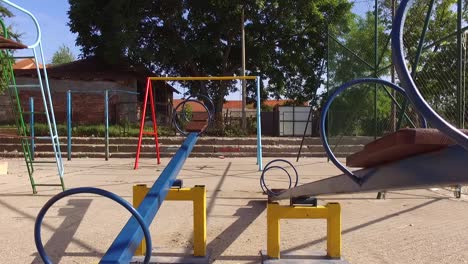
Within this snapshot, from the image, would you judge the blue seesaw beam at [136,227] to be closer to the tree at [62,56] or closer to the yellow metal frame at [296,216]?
the yellow metal frame at [296,216]

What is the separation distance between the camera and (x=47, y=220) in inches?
208

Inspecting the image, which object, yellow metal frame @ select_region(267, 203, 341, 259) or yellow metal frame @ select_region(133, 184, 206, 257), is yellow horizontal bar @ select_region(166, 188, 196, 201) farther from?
yellow metal frame @ select_region(267, 203, 341, 259)

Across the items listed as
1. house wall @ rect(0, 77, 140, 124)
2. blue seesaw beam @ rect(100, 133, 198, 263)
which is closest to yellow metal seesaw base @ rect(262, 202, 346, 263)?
blue seesaw beam @ rect(100, 133, 198, 263)

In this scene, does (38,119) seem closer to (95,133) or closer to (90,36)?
(95,133)

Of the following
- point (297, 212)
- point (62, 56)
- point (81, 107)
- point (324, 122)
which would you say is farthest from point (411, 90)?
point (62, 56)

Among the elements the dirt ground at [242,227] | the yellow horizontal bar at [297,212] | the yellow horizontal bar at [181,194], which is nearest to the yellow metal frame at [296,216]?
the yellow horizontal bar at [297,212]

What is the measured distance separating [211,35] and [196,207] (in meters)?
20.5

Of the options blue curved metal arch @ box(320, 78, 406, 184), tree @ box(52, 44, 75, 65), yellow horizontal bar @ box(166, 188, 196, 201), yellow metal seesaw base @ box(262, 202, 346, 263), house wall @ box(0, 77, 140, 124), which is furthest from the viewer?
tree @ box(52, 44, 75, 65)

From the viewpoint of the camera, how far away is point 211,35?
23812 millimetres

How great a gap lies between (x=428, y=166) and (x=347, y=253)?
2.30m

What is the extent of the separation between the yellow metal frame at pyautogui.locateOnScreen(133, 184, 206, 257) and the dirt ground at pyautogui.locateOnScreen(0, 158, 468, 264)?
0.19 metres

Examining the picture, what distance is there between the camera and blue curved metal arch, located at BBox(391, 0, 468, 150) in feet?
4.44

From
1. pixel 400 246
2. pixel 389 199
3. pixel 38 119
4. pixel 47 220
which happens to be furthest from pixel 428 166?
pixel 38 119

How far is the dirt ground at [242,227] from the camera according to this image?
13.5ft
